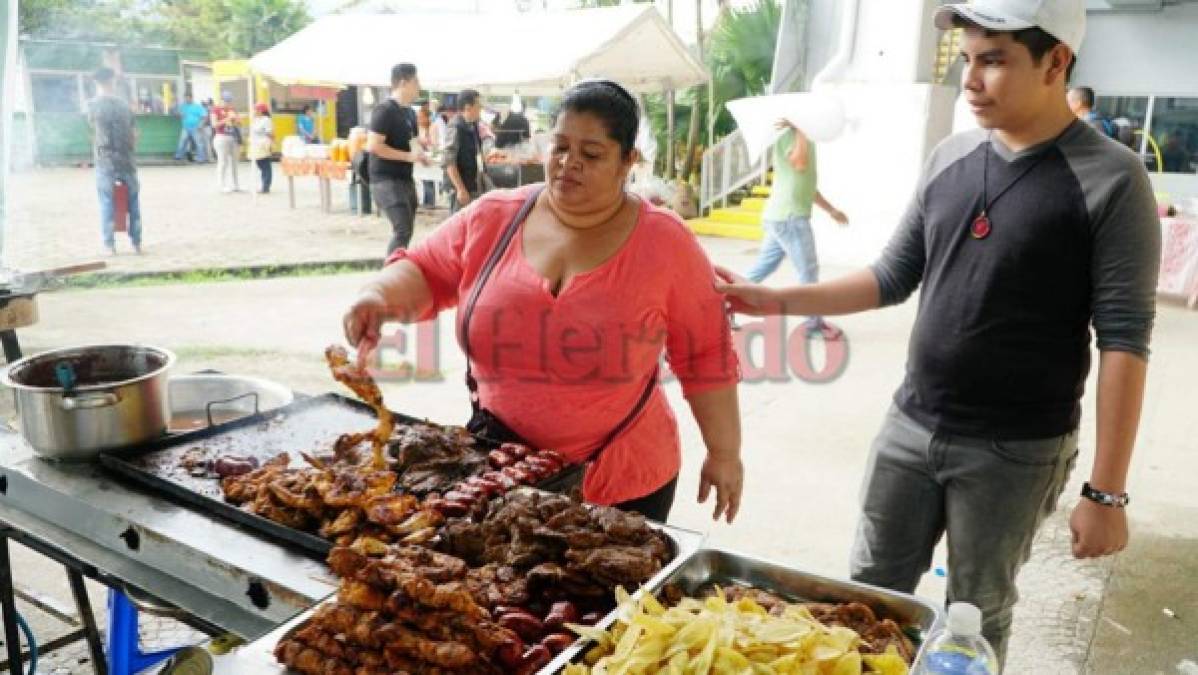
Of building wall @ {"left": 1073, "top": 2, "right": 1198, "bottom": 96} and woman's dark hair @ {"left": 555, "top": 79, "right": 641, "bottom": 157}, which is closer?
woman's dark hair @ {"left": 555, "top": 79, "right": 641, "bottom": 157}

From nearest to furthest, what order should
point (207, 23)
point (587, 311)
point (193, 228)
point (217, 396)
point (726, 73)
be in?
point (587, 311) < point (217, 396) < point (193, 228) < point (726, 73) < point (207, 23)

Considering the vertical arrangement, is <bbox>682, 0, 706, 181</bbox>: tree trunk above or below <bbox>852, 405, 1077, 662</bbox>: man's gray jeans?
above

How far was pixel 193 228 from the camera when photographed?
1352 centimetres

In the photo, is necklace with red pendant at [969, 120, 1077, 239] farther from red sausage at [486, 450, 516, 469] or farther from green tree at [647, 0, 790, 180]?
green tree at [647, 0, 790, 180]

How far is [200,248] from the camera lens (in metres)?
11.9

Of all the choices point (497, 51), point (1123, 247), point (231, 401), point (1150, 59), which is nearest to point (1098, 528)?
point (1123, 247)

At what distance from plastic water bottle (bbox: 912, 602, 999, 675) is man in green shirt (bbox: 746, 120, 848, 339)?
5.71 meters

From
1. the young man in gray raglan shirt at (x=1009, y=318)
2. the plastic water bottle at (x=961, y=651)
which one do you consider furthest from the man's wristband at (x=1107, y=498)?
the plastic water bottle at (x=961, y=651)

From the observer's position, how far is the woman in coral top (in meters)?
2.26

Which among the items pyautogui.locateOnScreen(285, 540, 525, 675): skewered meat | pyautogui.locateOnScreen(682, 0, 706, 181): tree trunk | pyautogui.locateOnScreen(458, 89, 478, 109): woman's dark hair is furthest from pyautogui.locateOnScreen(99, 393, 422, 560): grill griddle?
pyautogui.locateOnScreen(682, 0, 706, 181): tree trunk

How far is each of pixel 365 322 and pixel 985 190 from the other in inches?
63.8

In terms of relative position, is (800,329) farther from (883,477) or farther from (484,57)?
→ (484,57)

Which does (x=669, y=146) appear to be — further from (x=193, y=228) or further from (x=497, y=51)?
(x=193, y=228)

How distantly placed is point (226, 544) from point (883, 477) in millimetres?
1706
